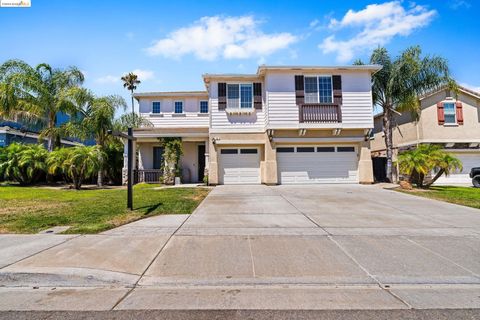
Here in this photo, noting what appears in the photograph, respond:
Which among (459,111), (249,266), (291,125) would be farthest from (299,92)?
(249,266)

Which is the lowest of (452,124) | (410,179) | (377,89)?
(410,179)

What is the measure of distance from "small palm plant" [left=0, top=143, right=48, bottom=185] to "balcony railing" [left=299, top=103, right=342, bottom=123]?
1556 centimetres

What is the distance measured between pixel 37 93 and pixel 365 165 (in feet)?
68.0

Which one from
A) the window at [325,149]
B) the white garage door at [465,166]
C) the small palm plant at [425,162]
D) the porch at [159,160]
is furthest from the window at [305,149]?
the white garage door at [465,166]

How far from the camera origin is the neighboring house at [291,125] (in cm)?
1521

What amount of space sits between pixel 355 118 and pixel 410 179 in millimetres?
4308

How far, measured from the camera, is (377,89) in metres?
16.8

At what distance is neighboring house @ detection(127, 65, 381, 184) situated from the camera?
49.9 ft

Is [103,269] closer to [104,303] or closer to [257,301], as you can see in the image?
[104,303]

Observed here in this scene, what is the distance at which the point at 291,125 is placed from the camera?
596 inches

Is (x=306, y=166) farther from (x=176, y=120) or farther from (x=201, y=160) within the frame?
(x=176, y=120)

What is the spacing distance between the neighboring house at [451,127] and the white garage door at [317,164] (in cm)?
365

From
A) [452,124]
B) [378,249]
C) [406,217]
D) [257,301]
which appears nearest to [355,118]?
[452,124]

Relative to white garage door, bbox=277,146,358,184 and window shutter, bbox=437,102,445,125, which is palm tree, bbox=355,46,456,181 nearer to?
window shutter, bbox=437,102,445,125
